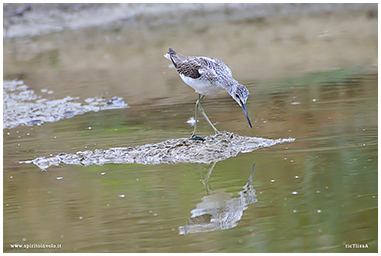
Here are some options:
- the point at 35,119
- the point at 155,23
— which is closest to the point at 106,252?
the point at 35,119

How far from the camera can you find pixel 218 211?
16.9 feet

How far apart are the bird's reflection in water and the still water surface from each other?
12 millimetres

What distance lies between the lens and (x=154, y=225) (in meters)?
4.83

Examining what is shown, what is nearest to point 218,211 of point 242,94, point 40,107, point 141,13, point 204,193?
point 204,193

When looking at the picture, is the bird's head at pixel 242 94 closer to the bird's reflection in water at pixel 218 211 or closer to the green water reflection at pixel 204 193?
the green water reflection at pixel 204 193

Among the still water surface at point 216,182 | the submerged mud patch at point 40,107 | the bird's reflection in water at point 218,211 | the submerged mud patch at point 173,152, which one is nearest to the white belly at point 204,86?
the submerged mud patch at point 173,152

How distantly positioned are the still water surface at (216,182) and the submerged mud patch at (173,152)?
0.69 ft

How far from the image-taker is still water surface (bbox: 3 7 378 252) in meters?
4.57

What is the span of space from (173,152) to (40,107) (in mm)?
4240

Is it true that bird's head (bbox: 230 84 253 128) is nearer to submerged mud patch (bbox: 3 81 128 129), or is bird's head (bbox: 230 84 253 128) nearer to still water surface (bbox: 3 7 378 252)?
still water surface (bbox: 3 7 378 252)

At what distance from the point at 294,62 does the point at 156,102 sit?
436 centimetres

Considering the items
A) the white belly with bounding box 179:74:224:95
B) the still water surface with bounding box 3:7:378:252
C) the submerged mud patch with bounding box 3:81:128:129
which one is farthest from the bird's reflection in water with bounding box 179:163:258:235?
the submerged mud patch with bounding box 3:81:128:129

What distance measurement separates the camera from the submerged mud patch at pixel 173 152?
683 cm

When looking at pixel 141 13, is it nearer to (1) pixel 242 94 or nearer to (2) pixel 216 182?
(1) pixel 242 94
